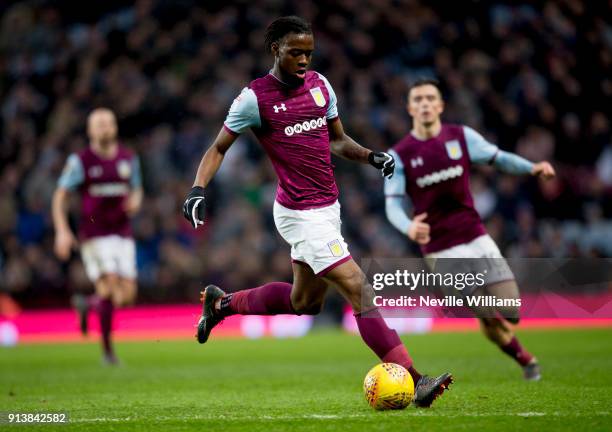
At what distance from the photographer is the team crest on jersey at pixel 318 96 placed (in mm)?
6168

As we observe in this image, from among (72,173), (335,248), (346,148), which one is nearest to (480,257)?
(346,148)

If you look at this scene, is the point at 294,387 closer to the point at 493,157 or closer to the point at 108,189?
the point at 493,157

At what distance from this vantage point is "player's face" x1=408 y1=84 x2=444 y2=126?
810 cm

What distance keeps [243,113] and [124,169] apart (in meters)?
5.09

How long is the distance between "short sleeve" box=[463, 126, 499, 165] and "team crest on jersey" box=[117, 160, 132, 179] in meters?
4.37

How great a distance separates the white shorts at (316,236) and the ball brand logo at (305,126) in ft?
1.63

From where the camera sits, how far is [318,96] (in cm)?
619

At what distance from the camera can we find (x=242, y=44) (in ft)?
59.7

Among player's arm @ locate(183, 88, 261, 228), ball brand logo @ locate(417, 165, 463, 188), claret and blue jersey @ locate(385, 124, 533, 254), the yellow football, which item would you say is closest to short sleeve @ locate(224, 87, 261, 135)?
player's arm @ locate(183, 88, 261, 228)

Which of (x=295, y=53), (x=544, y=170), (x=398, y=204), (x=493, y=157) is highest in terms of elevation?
(x=295, y=53)

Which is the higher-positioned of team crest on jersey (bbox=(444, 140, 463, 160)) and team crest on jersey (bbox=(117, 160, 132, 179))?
team crest on jersey (bbox=(117, 160, 132, 179))

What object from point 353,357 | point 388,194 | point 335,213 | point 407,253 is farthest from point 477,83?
point 335,213

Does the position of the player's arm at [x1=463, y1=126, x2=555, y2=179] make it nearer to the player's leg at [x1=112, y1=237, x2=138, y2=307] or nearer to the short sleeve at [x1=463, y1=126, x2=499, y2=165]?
the short sleeve at [x1=463, y1=126, x2=499, y2=165]

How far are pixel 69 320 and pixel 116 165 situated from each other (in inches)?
247
